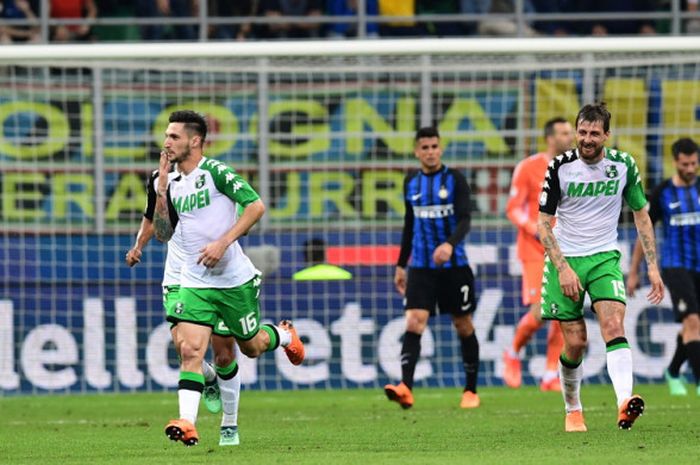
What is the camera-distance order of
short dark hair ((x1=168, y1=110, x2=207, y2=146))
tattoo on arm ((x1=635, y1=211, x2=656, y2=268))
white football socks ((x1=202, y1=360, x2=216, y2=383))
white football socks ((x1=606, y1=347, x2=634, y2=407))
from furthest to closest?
white football socks ((x1=202, y1=360, x2=216, y2=383)) < tattoo on arm ((x1=635, y1=211, x2=656, y2=268)) < white football socks ((x1=606, y1=347, x2=634, y2=407)) < short dark hair ((x1=168, y1=110, x2=207, y2=146))

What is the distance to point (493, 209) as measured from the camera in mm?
17594

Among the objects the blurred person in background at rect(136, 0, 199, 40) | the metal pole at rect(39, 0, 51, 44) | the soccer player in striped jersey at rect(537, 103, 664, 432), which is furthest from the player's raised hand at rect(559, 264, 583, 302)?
the metal pole at rect(39, 0, 51, 44)

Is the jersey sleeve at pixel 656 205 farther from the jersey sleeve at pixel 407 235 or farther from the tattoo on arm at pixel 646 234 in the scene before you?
the tattoo on arm at pixel 646 234

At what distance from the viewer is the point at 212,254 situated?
365 inches

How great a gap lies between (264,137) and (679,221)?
5.16 m

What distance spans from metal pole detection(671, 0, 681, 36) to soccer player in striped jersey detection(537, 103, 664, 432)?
9.77 metres

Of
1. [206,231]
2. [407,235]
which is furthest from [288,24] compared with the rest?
[206,231]

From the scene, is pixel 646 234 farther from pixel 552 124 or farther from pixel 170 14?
pixel 170 14

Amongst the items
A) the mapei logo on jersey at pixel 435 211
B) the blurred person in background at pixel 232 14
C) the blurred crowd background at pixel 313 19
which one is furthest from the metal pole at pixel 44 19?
the mapei logo on jersey at pixel 435 211

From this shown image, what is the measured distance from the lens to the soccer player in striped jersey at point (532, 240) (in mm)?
14391

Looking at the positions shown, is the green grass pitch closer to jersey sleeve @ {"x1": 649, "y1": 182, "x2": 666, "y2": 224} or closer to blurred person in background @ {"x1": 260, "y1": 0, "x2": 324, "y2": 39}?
jersey sleeve @ {"x1": 649, "y1": 182, "x2": 666, "y2": 224}

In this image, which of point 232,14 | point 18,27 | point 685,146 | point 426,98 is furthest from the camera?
point 232,14

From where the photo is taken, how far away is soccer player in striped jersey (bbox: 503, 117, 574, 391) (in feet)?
47.2

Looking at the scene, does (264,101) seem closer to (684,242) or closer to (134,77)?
(134,77)
